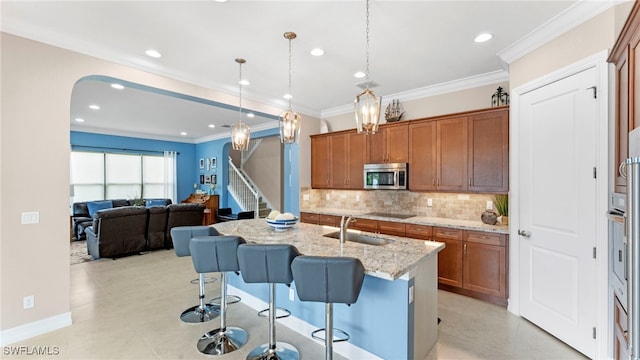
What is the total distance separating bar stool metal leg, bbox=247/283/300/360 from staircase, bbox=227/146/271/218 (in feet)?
21.2

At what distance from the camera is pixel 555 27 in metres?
2.61

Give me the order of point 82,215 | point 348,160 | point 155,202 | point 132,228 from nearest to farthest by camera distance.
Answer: point 348,160 → point 132,228 → point 82,215 → point 155,202

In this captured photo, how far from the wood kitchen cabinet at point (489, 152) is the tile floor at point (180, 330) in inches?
59.5

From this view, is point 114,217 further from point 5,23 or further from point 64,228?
point 5,23

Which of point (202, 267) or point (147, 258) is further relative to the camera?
point (147, 258)

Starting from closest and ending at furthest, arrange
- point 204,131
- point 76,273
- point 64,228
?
point 64,228 < point 76,273 < point 204,131

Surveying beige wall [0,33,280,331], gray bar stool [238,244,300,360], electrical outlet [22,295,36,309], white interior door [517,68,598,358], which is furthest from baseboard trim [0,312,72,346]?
white interior door [517,68,598,358]

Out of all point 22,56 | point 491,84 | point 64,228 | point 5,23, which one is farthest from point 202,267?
point 491,84

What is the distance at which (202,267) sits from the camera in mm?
2518

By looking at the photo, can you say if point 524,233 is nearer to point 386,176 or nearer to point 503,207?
point 503,207

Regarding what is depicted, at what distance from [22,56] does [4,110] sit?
55 centimetres

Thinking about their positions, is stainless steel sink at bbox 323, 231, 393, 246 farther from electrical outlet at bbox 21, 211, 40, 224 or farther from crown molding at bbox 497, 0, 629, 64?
electrical outlet at bbox 21, 211, 40, 224

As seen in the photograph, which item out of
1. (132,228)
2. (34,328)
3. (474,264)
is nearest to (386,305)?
(474,264)

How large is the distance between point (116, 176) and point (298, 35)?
8429 millimetres
